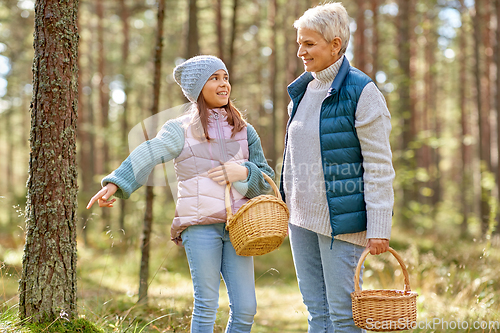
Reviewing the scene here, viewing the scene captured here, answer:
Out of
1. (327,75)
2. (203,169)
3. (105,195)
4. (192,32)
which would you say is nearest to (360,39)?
(192,32)

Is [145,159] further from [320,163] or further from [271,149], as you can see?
[271,149]

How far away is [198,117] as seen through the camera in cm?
264

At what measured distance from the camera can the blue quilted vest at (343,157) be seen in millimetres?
2406

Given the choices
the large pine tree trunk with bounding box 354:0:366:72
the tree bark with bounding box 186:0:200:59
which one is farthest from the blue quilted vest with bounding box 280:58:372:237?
the large pine tree trunk with bounding box 354:0:366:72

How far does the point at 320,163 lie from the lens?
253 cm

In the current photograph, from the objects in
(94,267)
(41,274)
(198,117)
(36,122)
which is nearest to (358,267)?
(198,117)

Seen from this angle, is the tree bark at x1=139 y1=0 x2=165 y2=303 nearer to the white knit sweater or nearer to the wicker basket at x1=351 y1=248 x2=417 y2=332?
the white knit sweater

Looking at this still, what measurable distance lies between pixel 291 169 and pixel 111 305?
244 cm

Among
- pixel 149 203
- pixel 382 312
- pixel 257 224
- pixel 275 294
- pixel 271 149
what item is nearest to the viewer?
pixel 382 312

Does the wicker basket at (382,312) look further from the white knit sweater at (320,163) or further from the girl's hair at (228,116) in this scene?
the girl's hair at (228,116)

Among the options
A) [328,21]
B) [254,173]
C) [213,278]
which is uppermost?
[328,21]

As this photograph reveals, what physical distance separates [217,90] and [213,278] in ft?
3.89

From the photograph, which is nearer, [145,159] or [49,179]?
[145,159]

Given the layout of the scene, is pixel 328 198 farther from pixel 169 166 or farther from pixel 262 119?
pixel 262 119
